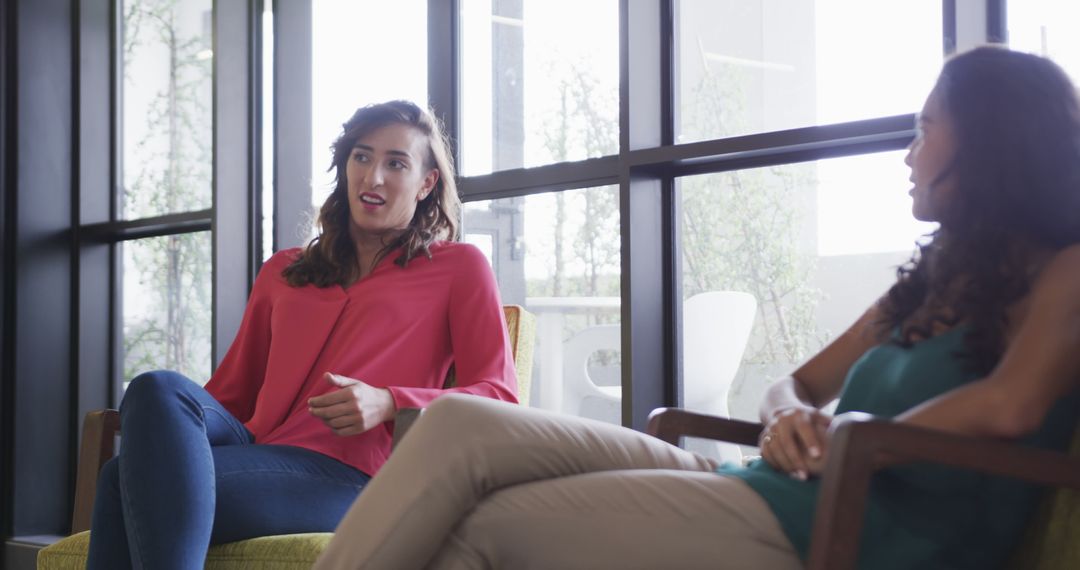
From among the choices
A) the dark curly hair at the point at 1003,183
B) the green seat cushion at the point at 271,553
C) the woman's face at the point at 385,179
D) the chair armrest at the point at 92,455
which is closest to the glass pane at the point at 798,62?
the woman's face at the point at 385,179

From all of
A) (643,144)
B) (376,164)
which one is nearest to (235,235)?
(376,164)

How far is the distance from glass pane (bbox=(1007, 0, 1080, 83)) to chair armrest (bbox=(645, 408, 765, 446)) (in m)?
0.89

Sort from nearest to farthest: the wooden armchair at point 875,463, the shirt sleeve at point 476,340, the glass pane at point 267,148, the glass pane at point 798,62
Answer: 1. the wooden armchair at point 875,463
2. the shirt sleeve at point 476,340
3. the glass pane at point 798,62
4. the glass pane at point 267,148

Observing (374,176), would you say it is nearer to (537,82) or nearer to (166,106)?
(537,82)

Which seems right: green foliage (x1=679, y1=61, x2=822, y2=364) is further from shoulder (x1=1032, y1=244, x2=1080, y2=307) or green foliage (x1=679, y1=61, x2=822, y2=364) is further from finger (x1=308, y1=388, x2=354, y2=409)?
shoulder (x1=1032, y1=244, x2=1080, y2=307)

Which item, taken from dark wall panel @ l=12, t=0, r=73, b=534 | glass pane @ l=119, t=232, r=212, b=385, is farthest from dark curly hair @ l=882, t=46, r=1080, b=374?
dark wall panel @ l=12, t=0, r=73, b=534

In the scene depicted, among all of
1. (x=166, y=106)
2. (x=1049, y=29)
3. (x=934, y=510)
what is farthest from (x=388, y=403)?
(x=166, y=106)

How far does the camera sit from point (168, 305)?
380 centimetres

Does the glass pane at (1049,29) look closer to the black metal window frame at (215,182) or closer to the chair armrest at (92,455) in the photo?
the black metal window frame at (215,182)

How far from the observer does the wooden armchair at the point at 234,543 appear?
1750mm

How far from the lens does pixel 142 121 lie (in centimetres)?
391

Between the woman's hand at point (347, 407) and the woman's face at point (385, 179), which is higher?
the woman's face at point (385, 179)

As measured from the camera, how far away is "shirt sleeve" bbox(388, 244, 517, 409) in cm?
204

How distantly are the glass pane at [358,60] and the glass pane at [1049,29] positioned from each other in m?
1.62
